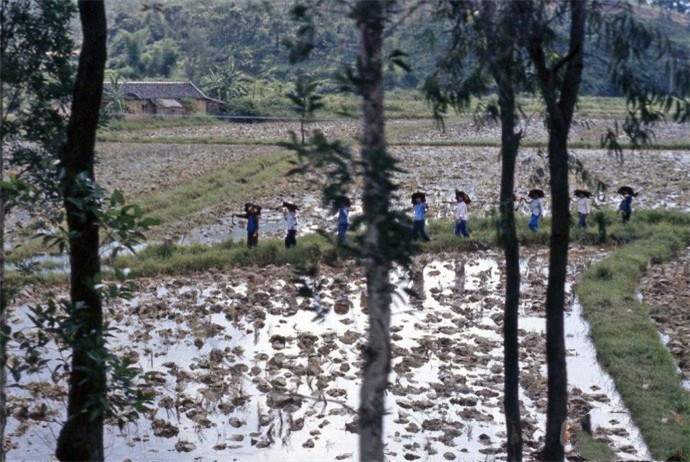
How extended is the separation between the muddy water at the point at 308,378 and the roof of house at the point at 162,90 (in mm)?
31279

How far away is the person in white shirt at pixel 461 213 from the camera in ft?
56.3

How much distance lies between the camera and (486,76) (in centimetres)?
714

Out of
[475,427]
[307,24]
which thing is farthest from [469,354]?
[307,24]

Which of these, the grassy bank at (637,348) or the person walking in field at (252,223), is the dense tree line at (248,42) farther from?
the grassy bank at (637,348)

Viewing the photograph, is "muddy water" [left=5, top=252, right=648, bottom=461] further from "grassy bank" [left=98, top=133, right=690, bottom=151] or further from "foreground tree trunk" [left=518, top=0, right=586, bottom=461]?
"grassy bank" [left=98, top=133, right=690, bottom=151]

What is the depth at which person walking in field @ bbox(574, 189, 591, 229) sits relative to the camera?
58.2 feet

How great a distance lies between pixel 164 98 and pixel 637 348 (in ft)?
124

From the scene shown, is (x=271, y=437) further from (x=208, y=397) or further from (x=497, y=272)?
(x=497, y=272)

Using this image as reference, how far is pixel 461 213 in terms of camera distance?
17.7 m

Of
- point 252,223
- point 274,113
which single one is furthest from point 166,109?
point 252,223

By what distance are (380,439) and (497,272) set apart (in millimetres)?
11551

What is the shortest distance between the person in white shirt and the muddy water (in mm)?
2355

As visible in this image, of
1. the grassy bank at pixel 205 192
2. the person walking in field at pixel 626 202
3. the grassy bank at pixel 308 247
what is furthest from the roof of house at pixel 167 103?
the person walking in field at pixel 626 202

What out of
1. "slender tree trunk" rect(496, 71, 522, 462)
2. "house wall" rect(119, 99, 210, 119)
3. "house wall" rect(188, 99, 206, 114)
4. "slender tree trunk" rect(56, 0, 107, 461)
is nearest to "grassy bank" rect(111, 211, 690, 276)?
"slender tree trunk" rect(496, 71, 522, 462)
